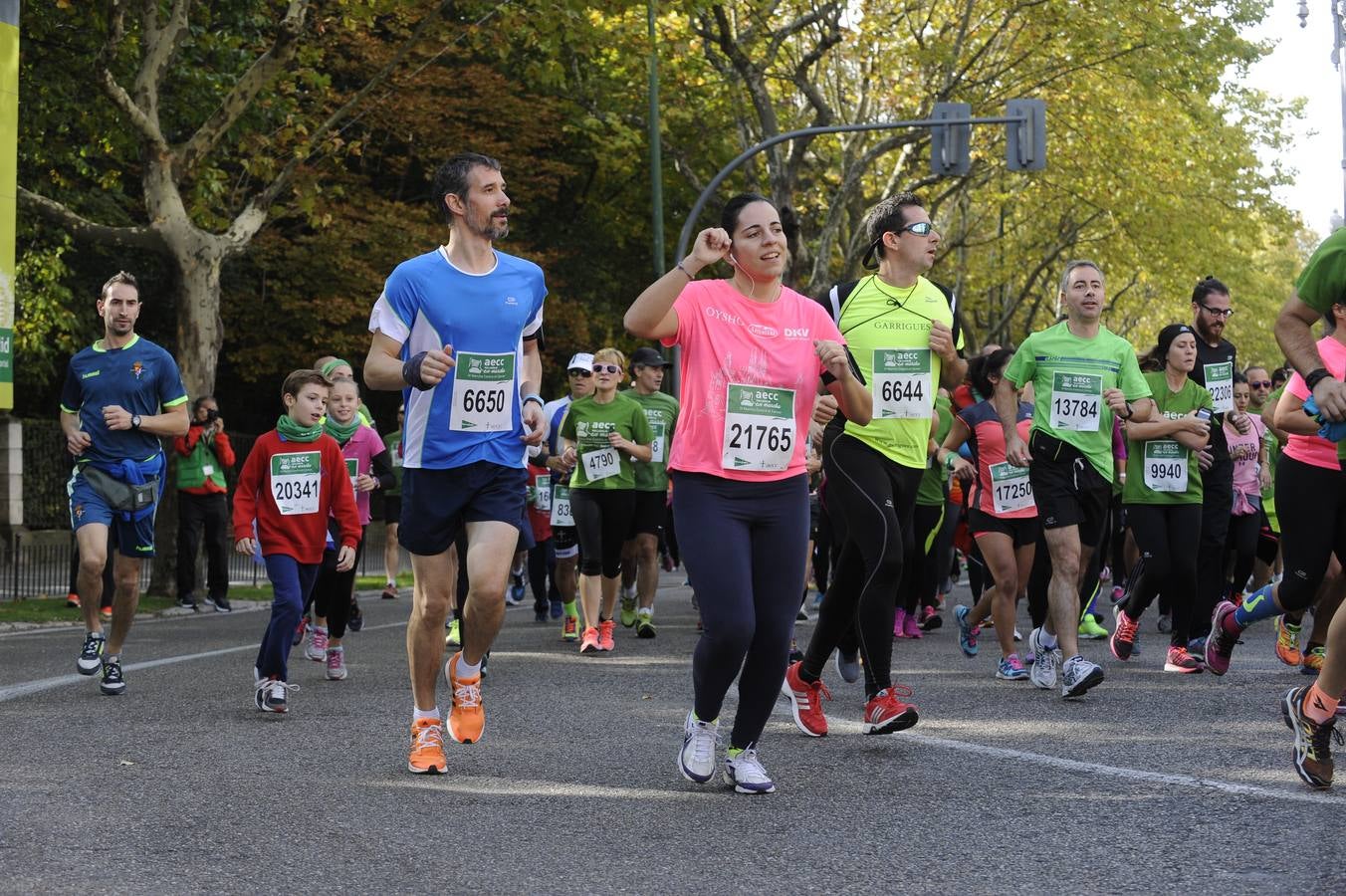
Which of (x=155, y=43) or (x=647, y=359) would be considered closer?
(x=647, y=359)

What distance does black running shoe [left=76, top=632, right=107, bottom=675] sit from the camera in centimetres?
975

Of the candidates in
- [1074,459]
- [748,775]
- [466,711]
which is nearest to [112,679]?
[466,711]

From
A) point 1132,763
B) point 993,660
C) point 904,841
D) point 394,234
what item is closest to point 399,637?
point 993,660

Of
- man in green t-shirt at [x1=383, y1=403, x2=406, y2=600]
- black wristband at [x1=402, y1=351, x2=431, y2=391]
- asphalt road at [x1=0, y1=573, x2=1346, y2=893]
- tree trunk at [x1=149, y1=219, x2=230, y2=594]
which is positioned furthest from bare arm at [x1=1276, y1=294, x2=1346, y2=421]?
tree trunk at [x1=149, y1=219, x2=230, y2=594]

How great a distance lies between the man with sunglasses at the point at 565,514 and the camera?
1287cm

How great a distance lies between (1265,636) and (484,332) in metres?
7.97

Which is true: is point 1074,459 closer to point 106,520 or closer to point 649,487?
point 649,487

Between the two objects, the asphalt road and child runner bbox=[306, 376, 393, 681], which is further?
child runner bbox=[306, 376, 393, 681]

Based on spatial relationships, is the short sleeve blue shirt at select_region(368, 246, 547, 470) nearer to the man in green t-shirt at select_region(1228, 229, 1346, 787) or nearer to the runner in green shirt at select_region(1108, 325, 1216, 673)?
the man in green t-shirt at select_region(1228, 229, 1346, 787)

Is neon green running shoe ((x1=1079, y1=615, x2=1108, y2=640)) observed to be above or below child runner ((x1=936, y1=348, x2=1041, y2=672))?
below

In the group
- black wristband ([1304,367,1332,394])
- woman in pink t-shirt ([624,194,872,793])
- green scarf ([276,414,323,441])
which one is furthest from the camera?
green scarf ([276,414,323,441])

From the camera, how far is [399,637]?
524 inches

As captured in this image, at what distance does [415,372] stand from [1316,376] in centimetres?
287

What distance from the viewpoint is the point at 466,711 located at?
6.62m
